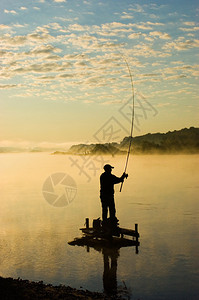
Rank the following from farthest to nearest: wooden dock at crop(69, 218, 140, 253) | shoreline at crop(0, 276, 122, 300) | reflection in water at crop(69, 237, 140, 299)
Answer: wooden dock at crop(69, 218, 140, 253) → reflection in water at crop(69, 237, 140, 299) → shoreline at crop(0, 276, 122, 300)

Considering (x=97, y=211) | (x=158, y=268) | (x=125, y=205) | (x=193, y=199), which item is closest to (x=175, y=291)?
(x=158, y=268)

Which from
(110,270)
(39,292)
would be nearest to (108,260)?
(110,270)

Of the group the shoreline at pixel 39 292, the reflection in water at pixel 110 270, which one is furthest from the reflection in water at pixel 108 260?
the shoreline at pixel 39 292

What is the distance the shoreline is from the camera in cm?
796

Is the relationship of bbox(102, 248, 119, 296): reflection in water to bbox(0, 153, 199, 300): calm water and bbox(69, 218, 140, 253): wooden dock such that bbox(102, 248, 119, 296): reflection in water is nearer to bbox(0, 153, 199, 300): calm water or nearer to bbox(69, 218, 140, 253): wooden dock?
bbox(0, 153, 199, 300): calm water

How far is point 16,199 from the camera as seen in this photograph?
29.7 meters

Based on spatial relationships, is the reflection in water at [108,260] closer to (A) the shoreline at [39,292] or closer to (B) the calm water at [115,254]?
(B) the calm water at [115,254]

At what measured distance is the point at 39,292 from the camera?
8.41 m

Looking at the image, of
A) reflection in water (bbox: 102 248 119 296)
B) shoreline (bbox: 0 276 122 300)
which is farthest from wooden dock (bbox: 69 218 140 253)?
shoreline (bbox: 0 276 122 300)

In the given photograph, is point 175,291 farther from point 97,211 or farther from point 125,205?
point 125,205

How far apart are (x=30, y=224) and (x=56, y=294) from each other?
10.4 m

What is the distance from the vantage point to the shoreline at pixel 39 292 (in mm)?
7965

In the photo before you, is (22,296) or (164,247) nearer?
(22,296)

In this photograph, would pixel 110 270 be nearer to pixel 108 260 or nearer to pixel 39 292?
pixel 108 260
